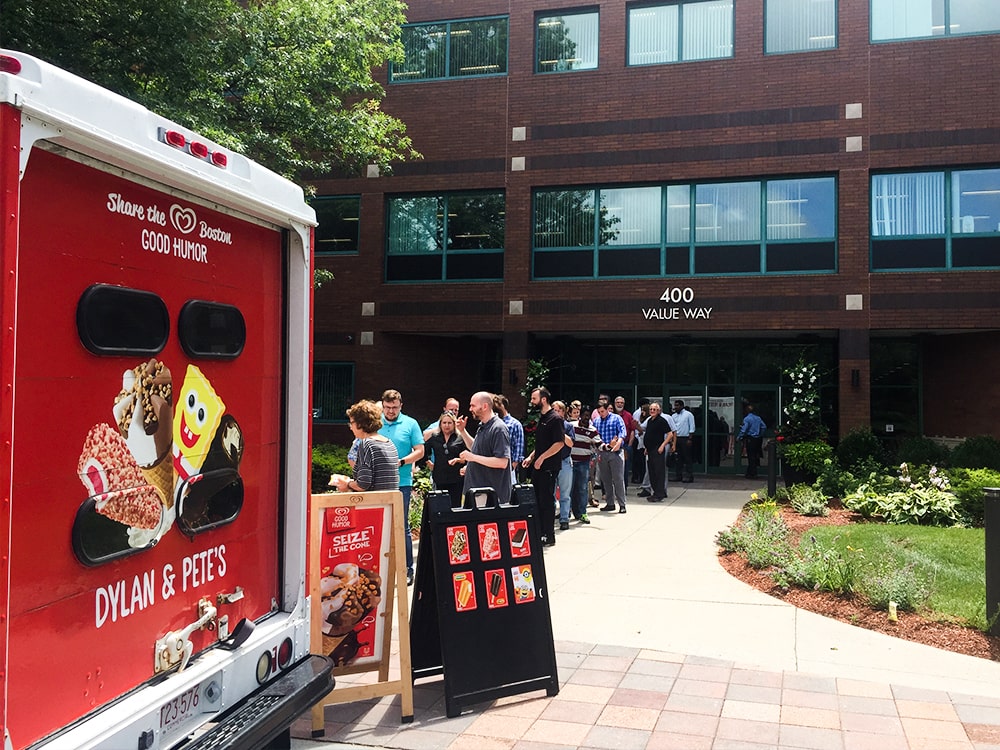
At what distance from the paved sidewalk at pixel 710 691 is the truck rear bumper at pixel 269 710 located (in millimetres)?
631

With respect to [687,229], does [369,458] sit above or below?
below

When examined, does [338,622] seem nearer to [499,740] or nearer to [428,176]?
[499,740]

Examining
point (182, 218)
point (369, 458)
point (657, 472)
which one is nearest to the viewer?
point (182, 218)

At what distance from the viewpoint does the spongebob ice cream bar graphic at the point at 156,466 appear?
294cm

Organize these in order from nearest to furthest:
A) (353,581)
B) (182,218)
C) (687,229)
→ (182,218) → (353,581) → (687,229)

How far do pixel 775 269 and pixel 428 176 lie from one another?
7856 millimetres

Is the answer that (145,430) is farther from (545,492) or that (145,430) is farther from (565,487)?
(565,487)

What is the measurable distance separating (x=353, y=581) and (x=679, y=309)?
1392 centimetres

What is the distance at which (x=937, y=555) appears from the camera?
8797 mm

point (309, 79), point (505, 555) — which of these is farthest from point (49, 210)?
point (309, 79)

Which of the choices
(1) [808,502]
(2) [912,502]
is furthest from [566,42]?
(2) [912,502]

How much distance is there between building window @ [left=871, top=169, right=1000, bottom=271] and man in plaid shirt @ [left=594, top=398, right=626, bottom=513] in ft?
25.0

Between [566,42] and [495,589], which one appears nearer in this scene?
[495,589]

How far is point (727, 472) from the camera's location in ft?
65.8
